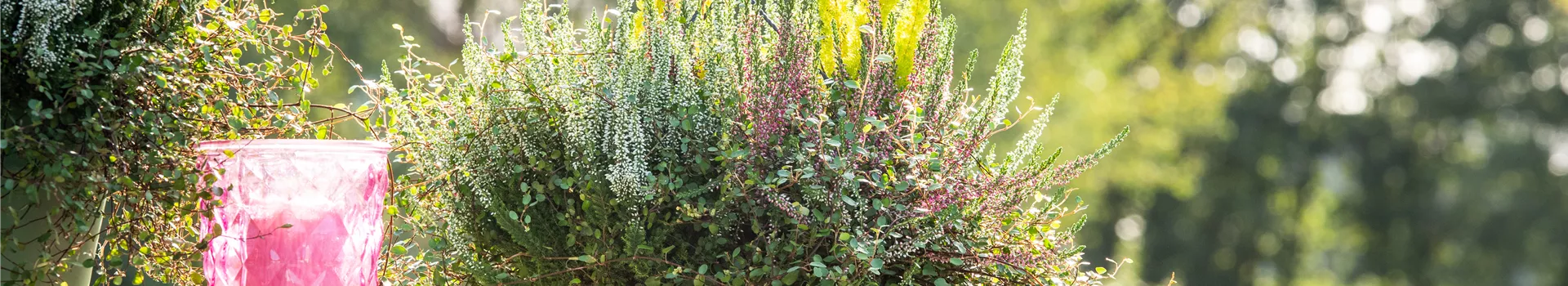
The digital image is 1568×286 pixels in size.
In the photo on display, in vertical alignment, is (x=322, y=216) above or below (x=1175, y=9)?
below

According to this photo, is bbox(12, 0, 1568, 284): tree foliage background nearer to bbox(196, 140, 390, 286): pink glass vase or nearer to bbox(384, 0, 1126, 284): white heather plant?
bbox(384, 0, 1126, 284): white heather plant

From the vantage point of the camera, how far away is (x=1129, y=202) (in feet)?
50.2

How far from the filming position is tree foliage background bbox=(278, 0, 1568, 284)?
15242mm

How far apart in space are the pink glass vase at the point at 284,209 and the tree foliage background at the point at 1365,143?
13236mm

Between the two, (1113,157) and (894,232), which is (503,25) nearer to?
(894,232)

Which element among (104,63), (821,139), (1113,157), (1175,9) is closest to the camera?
(104,63)

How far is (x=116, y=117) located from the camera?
1802 millimetres

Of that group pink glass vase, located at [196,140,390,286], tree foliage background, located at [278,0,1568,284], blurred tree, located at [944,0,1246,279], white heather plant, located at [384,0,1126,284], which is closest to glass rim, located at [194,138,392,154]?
pink glass vase, located at [196,140,390,286]

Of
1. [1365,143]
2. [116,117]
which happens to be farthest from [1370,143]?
[116,117]

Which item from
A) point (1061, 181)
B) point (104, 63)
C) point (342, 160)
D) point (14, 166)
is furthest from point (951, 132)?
point (14, 166)

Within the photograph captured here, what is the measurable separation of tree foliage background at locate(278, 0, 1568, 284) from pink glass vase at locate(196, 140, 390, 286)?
13236mm

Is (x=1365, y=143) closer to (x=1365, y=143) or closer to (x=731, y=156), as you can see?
(x=1365, y=143)

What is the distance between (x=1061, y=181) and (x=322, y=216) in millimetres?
1236

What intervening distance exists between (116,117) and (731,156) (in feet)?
3.07
